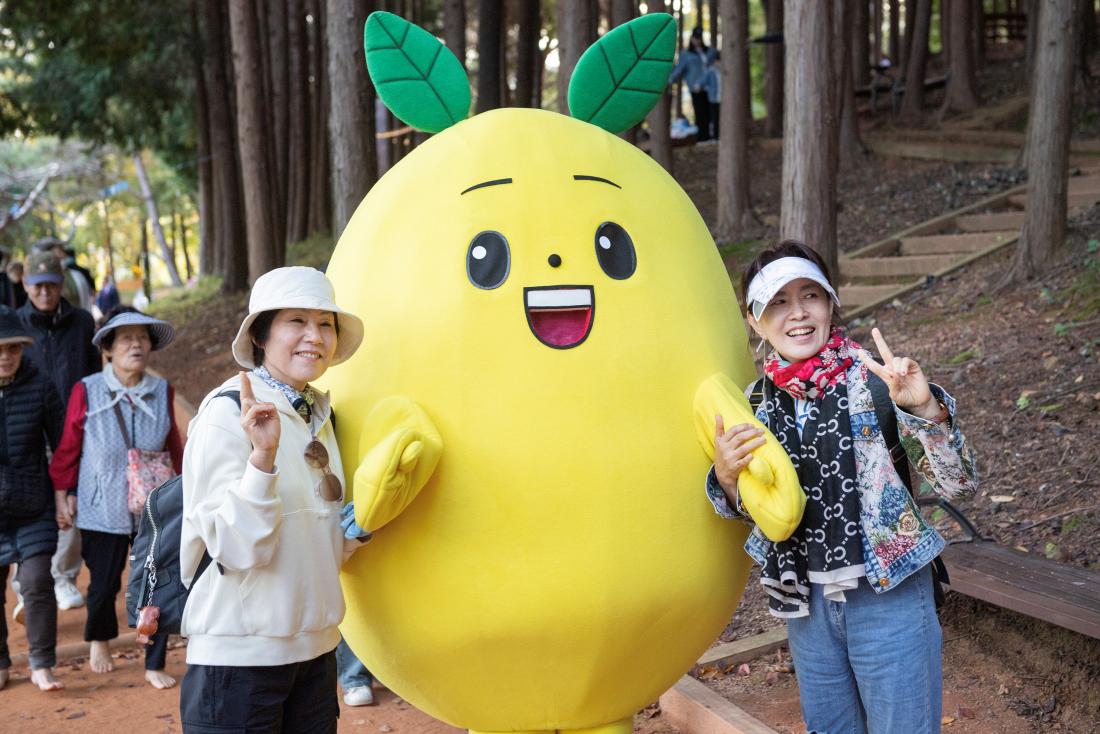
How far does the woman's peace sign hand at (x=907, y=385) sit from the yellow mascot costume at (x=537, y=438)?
343mm

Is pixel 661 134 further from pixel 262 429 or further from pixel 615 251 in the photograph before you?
pixel 262 429

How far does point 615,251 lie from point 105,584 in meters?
3.86

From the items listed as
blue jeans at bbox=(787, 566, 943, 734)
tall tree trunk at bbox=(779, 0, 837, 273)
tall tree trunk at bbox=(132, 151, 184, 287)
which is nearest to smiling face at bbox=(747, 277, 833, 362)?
blue jeans at bbox=(787, 566, 943, 734)

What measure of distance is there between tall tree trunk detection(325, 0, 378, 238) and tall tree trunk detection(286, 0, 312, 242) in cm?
1106

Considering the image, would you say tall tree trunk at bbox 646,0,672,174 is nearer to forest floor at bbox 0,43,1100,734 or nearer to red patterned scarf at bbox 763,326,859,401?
forest floor at bbox 0,43,1100,734

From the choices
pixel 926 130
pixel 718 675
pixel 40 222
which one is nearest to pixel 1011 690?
pixel 718 675

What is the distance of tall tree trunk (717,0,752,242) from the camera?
12.8m

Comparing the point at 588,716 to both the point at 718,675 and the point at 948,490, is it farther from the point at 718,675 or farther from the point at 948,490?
the point at 718,675

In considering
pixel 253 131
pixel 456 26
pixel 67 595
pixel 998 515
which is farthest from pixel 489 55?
pixel 998 515

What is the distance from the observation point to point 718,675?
17.8ft

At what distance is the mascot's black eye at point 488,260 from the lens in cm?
337

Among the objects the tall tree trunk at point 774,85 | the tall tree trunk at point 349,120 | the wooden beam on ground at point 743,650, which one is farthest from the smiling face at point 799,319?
the tall tree trunk at point 774,85

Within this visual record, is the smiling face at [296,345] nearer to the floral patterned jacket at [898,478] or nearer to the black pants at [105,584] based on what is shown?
the floral patterned jacket at [898,478]

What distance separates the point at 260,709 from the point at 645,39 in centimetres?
248
